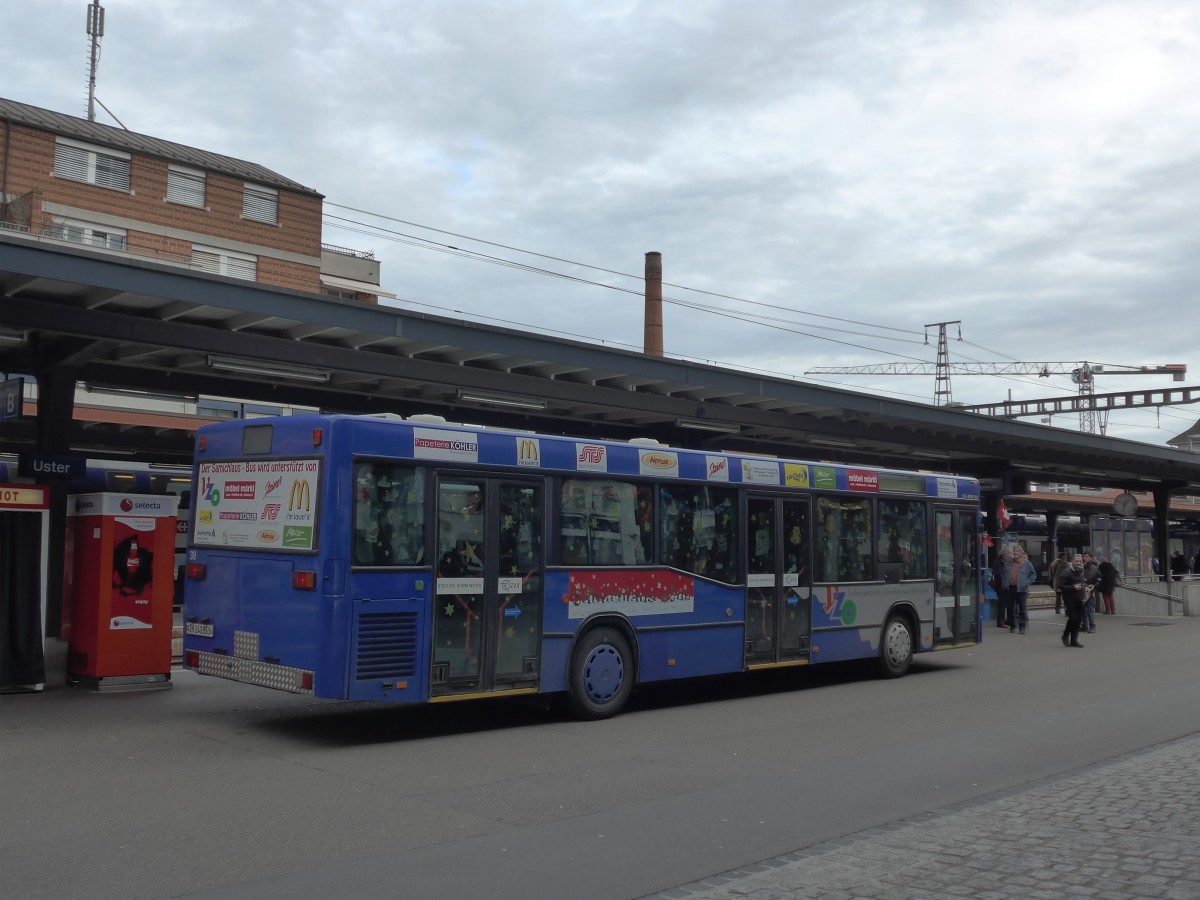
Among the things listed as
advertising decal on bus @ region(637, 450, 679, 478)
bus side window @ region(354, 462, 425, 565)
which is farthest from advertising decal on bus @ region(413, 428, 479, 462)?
advertising decal on bus @ region(637, 450, 679, 478)

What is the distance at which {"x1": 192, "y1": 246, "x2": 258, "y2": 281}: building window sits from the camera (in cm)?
4350

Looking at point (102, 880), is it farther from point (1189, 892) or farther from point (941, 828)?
point (1189, 892)

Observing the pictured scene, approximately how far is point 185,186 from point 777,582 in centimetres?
3646

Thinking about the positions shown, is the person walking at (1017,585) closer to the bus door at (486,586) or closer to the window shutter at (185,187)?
the bus door at (486,586)

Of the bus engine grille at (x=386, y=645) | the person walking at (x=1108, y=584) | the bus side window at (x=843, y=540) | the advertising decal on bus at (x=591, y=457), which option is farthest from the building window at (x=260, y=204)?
the bus engine grille at (x=386, y=645)

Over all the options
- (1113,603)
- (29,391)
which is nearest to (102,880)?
(29,391)

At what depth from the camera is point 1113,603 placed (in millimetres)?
30281

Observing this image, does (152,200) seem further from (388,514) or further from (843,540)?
(388,514)

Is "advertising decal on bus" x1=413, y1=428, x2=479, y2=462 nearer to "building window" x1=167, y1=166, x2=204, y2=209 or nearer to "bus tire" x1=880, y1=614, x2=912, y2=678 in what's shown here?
"bus tire" x1=880, y1=614, x2=912, y2=678

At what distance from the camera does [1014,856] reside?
654 centimetres

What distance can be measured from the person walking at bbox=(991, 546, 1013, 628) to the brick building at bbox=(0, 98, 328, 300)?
25927mm

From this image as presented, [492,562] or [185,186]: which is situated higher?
[185,186]

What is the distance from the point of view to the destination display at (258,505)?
10227 mm

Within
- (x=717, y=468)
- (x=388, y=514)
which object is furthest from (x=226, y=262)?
(x=388, y=514)
